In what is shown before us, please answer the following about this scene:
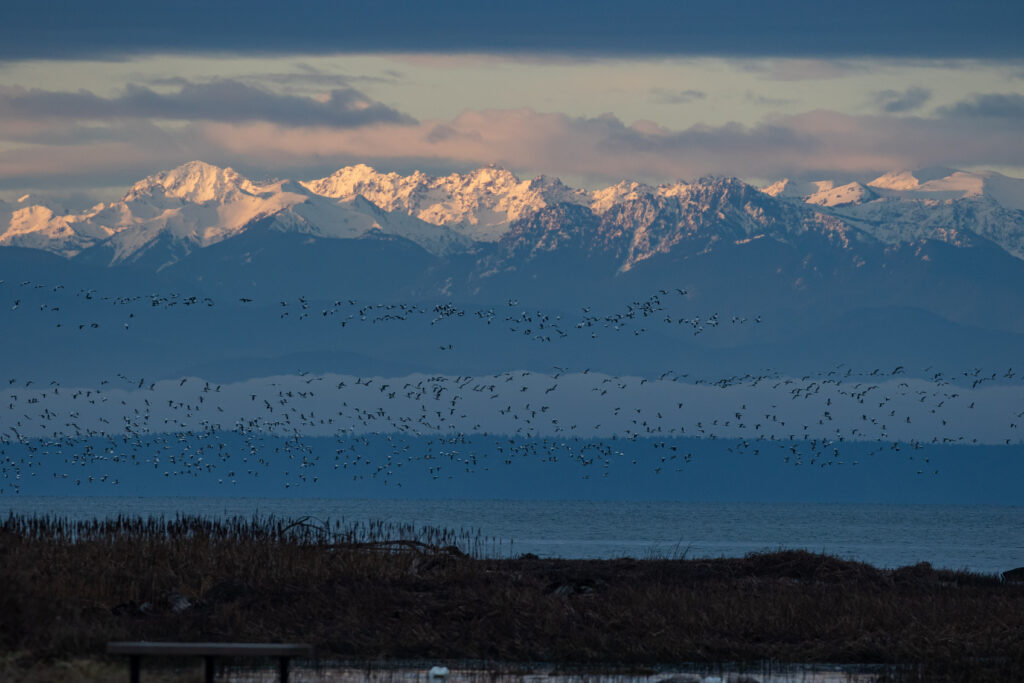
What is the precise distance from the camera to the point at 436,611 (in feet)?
123

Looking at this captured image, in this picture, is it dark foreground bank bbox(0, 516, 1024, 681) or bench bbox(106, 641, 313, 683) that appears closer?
bench bbox(106, 641, 313, 683)

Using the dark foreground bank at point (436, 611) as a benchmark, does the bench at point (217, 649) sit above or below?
above

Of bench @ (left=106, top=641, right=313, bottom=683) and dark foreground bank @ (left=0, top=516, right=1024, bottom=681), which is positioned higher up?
bench @ (left=106, top=641, right=313, bottom=683)

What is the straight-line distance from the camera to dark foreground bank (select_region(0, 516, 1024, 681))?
34406 mm

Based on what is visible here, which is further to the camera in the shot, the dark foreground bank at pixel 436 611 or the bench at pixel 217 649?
the dark foreground bank at pixel 436 611

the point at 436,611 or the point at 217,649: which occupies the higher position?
the point at 217,649

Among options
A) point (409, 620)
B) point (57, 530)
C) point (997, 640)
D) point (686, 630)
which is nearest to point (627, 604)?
point (686, 630)

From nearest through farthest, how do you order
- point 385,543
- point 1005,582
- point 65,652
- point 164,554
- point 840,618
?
point 65,652, point 840,618, point 164,554, point 385,543, point 1005,582

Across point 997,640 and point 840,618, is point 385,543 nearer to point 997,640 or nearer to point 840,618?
point 840,618

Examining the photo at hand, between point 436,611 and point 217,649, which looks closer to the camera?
point 217,649

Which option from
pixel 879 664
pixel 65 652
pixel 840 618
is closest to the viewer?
pixel 65 652

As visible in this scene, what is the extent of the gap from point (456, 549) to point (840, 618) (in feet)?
42.3

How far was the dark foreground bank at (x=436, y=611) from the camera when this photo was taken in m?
34.4

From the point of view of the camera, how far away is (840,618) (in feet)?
125
